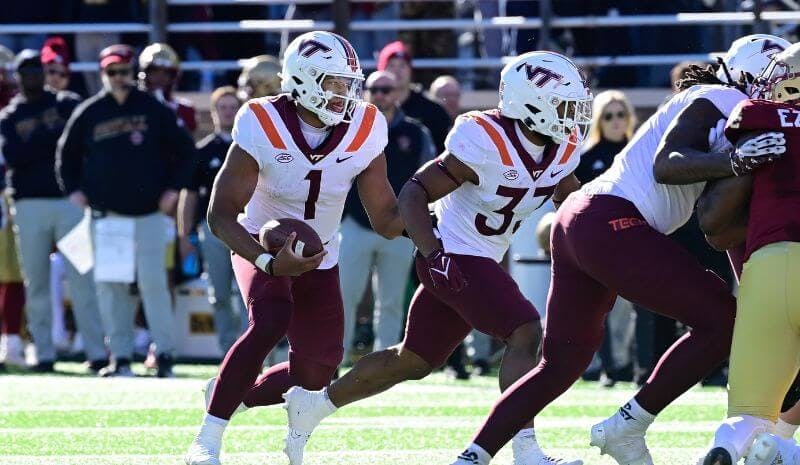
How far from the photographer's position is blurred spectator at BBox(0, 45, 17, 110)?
37.0 feet

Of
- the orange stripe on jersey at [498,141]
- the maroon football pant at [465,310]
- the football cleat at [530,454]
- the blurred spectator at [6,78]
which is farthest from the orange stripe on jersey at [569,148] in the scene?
the blurred spectator at [6,78]

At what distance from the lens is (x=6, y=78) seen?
1133 centimetres

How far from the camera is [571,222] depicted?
5.44 meters

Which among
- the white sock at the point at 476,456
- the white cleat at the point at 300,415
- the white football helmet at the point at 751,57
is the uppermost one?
the white football helmet at the point at 751,57

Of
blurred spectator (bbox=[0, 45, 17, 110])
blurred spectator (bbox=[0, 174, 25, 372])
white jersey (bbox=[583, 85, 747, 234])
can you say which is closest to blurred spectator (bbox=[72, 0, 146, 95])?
blurred spectator (bbox=[0, 45, 17, 110])

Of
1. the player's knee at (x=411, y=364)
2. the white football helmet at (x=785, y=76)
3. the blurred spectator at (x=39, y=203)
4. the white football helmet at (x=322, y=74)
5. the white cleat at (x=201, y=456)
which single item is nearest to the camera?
the white football helmet at (x=785, y=76)

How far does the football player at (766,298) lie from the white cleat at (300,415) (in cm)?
173

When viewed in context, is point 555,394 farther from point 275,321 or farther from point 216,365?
point 216,365

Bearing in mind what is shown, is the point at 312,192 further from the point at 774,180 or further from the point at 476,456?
the point at 774,180

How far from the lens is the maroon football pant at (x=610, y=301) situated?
205 inches

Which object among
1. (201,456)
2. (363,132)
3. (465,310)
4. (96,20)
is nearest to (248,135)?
(363,132)

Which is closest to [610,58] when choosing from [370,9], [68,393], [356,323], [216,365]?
[370,9]

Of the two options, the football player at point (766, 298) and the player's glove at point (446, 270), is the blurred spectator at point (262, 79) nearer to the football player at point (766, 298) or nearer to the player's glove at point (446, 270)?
the player's glove at point (446, 270)

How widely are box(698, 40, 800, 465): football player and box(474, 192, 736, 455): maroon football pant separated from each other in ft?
1.14
